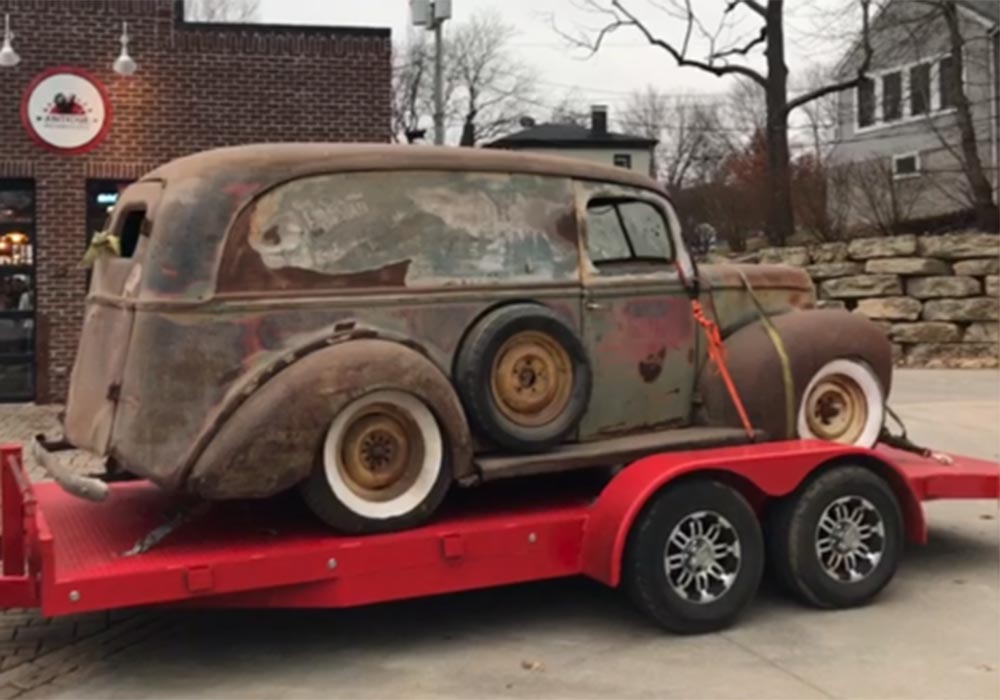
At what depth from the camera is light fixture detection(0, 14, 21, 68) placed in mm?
13531

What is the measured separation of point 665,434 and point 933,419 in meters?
7.48

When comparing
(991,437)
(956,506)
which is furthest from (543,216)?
(991,437)

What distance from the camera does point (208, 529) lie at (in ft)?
17.5

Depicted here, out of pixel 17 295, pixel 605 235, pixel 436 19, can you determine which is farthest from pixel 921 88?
pixel 605 235

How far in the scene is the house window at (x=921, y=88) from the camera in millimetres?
29344

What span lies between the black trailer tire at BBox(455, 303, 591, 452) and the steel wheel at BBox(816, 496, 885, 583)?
4.51 ft

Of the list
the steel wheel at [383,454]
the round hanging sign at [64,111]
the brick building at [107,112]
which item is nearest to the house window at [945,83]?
the brick building at [107,112]

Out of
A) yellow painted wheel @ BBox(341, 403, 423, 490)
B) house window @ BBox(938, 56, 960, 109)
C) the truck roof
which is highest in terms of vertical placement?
house window @ BBox(938, 56, 960, 109)

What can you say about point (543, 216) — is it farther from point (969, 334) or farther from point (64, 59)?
point (969, 334)

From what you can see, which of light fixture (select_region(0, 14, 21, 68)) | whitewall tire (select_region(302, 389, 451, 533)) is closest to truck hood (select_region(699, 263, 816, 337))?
whitewall tire (select_region(302, 389, 451, 533))

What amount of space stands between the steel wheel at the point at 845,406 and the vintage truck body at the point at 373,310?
5 cm

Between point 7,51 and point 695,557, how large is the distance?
37.1 ft

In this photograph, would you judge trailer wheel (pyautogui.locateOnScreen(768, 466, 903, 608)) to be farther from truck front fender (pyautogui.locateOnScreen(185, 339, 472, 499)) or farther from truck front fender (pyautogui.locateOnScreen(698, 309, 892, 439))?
truck front fender (pyautogui.locateOnScreen(185, 339, 472, 499))

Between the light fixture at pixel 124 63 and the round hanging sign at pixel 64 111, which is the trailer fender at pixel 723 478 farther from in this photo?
the round hanging sign at pixel 64 111
